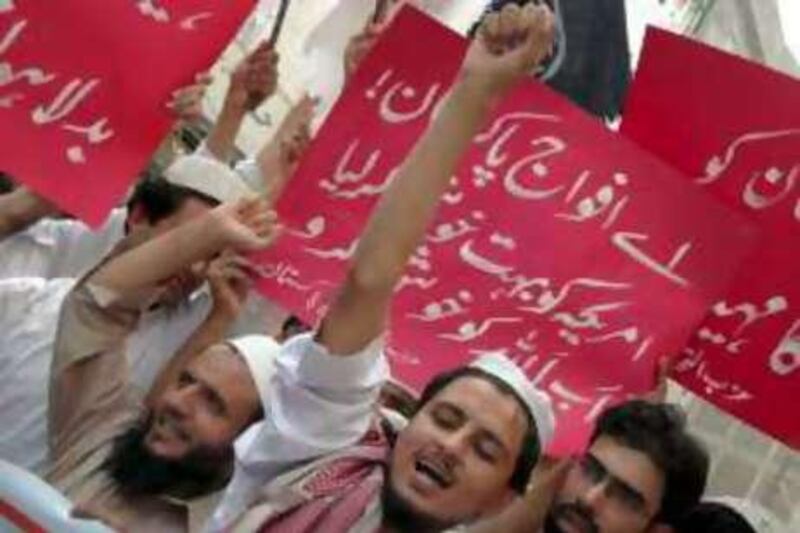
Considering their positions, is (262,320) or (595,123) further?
(262,320)

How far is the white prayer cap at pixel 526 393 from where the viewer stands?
102 inches

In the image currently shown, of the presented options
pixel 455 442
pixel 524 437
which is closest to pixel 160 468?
pixel 455 442

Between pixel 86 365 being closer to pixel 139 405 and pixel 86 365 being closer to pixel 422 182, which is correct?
pixel 139 405

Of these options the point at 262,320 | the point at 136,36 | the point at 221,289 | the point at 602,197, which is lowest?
the point at 262,320

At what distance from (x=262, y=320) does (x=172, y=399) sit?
1056 millimetres

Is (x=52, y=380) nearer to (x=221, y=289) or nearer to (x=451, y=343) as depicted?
(x=221, y=289)

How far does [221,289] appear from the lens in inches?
121

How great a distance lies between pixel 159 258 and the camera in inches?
99.1

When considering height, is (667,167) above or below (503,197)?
above

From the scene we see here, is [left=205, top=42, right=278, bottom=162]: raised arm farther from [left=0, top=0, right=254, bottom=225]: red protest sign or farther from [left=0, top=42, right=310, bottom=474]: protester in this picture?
[left=0, top=0, right=254, bottom=225]: red protest sign

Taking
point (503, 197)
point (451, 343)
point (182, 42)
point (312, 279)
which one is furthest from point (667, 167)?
point (182, 42)

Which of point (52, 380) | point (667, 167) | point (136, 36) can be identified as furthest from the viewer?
point (136, 36)

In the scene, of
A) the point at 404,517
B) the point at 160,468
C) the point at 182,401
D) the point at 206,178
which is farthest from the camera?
the point at 206,178

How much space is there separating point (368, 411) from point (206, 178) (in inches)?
39.3
